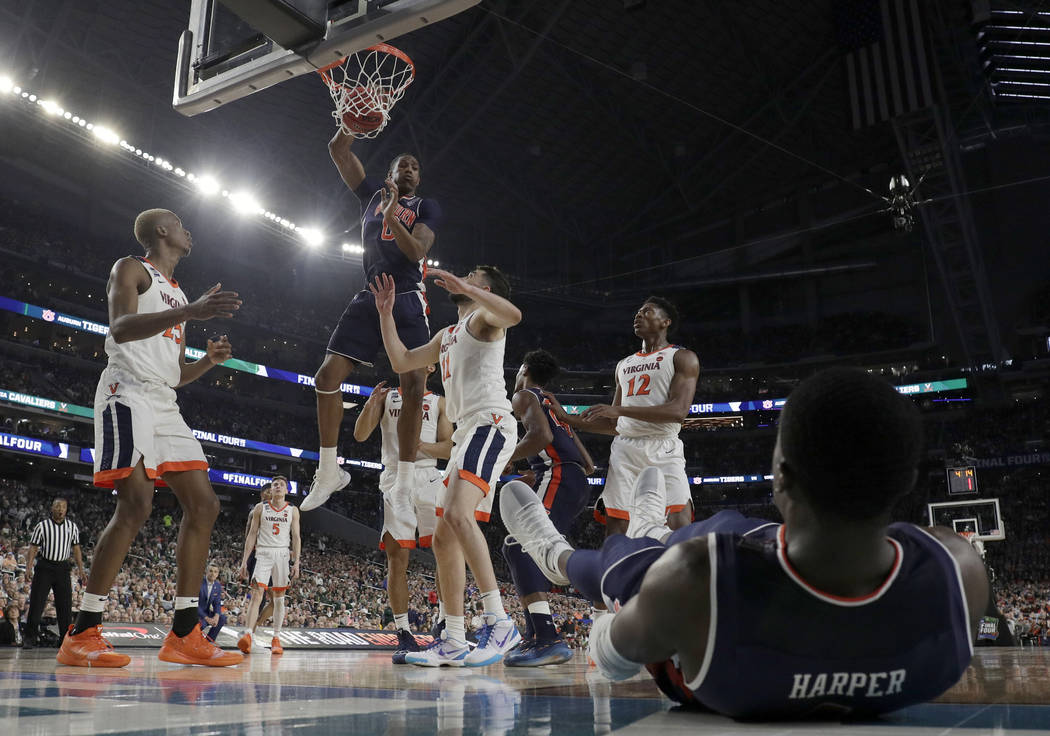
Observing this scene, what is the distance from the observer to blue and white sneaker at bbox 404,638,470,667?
15.1 feet

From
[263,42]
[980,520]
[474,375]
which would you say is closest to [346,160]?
[263,42]

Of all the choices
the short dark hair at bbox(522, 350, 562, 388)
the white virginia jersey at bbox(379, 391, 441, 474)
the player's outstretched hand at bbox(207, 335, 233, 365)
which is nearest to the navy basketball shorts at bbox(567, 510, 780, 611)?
the player's outstretched hand at bbox(207, 335, 233, 365)

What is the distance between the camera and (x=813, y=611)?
1.62m

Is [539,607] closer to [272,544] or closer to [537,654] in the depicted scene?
[537,654]

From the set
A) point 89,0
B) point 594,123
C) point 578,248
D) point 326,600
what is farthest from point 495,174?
point 326,600

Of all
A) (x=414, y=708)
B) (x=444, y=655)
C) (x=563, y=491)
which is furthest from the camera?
(x=563, y=491)

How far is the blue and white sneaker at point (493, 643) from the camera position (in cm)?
454

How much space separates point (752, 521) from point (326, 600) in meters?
20.2

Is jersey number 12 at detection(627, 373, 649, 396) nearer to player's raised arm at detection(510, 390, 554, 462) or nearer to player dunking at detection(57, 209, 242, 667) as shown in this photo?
player's raised arm at detection(510, 390, 554, 462)

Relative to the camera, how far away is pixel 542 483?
602 centimetres

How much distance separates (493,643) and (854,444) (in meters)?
3.52

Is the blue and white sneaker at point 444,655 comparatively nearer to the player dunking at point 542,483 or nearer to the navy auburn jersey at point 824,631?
the player dunking at point 542,483

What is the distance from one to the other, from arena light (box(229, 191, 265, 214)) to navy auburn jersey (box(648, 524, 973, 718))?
27575mm

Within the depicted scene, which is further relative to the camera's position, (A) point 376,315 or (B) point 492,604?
(A) point 376,315
